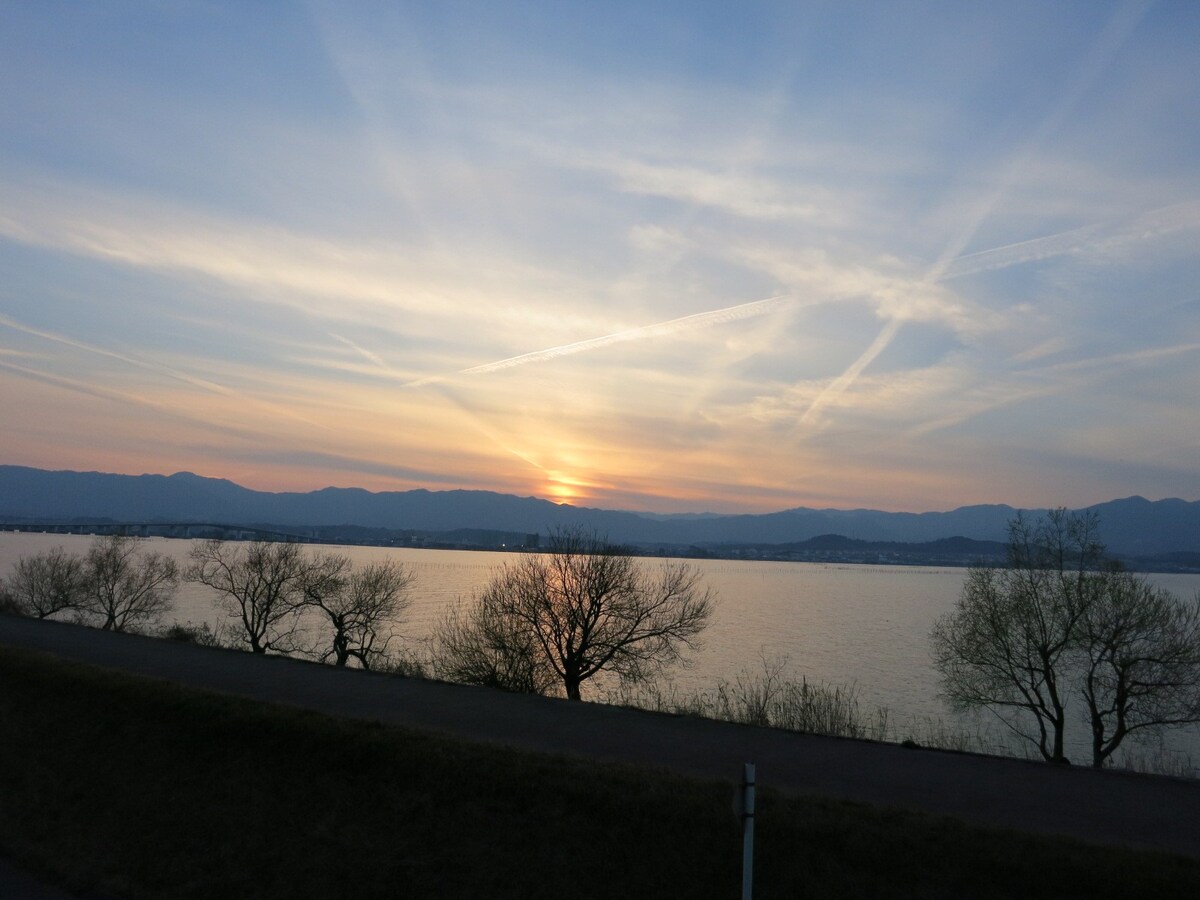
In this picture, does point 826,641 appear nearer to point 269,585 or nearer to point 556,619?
point 556,619

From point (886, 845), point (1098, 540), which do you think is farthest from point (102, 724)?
point (1098, 540)

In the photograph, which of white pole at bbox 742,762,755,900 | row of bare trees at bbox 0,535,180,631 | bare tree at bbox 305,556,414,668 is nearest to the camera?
white pole at bbox 742,762,755,900

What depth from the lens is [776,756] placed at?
1431cm

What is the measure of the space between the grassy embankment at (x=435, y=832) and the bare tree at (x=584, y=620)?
52.7 feet

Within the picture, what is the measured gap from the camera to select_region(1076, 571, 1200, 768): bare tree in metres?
26.2

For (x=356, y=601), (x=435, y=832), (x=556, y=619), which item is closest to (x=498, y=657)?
(x=556, y=619)

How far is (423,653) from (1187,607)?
34.1 metres

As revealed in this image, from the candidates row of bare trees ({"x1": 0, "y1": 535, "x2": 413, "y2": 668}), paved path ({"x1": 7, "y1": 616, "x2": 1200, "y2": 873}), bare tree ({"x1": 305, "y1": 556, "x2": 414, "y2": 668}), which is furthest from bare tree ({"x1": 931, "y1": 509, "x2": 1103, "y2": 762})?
bare tree ({"x1": 305, "y1": 556, "x2": 414, "y2": 668})

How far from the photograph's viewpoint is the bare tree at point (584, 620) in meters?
30.6

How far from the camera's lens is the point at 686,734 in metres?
16.1

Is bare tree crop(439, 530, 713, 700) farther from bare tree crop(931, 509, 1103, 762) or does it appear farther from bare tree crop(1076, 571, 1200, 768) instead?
bare tree crop(1076, 571, 1200, 768)

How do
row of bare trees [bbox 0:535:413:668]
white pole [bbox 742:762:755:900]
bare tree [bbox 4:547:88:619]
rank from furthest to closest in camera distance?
1. bare tree [bbox 4:547:88:619]
2. row of bare trees [bbox 0:535:413:668]
3. white pole [bbox 742:762:755:900]

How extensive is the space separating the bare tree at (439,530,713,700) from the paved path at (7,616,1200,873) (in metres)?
9.37

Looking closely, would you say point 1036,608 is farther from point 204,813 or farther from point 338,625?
→ point 338,625
